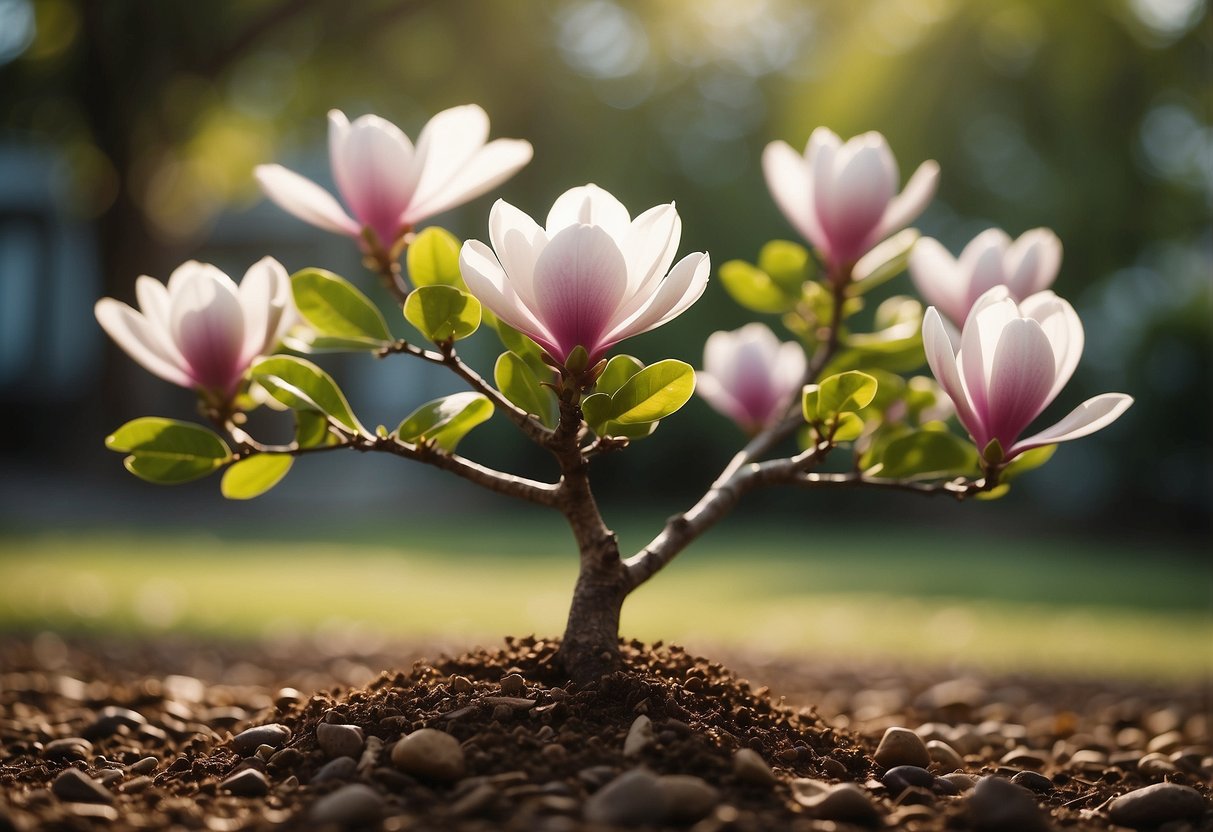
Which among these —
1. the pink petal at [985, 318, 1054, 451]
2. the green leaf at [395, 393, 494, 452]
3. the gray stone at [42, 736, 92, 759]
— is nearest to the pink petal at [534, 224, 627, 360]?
the green leaf at [395, 393, 494, 452]

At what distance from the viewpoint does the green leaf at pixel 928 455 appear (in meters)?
1.70

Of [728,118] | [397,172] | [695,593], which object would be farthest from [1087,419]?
[728,118]

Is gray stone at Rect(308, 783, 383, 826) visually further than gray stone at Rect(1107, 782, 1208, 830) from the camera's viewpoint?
No

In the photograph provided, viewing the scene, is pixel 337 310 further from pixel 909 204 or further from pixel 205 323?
pixel 909 204

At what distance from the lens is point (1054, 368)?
4.74 ft

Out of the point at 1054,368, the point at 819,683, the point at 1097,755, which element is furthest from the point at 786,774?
the point at 819,683

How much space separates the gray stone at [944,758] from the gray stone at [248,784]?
3.42 feet

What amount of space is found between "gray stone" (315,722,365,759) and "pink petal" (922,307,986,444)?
3.02ft

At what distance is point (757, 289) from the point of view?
6.74ft

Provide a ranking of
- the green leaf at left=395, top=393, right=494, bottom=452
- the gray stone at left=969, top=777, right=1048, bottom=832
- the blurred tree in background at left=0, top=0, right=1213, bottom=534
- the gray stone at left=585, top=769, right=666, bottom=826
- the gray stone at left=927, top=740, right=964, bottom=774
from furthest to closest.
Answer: the blurred tree in background at left=0, top=0, right=1213, bottom=534
the gray stone at left=927, top=740, right=964, bottom=774
the green leaf at left=395, top=393, right=494, bottom=452
the gray stone at left=969, top=777, right=1048, bottom=832
the gray stone at left=585, top=769, right=666, bottom=826

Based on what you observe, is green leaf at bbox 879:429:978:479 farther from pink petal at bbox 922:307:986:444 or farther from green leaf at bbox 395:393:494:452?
green leaf at bbox 395:393:494:452

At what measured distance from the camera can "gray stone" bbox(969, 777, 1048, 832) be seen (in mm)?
1299

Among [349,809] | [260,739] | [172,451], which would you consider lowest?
[349,809]

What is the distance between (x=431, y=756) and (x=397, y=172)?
34.2 inches
